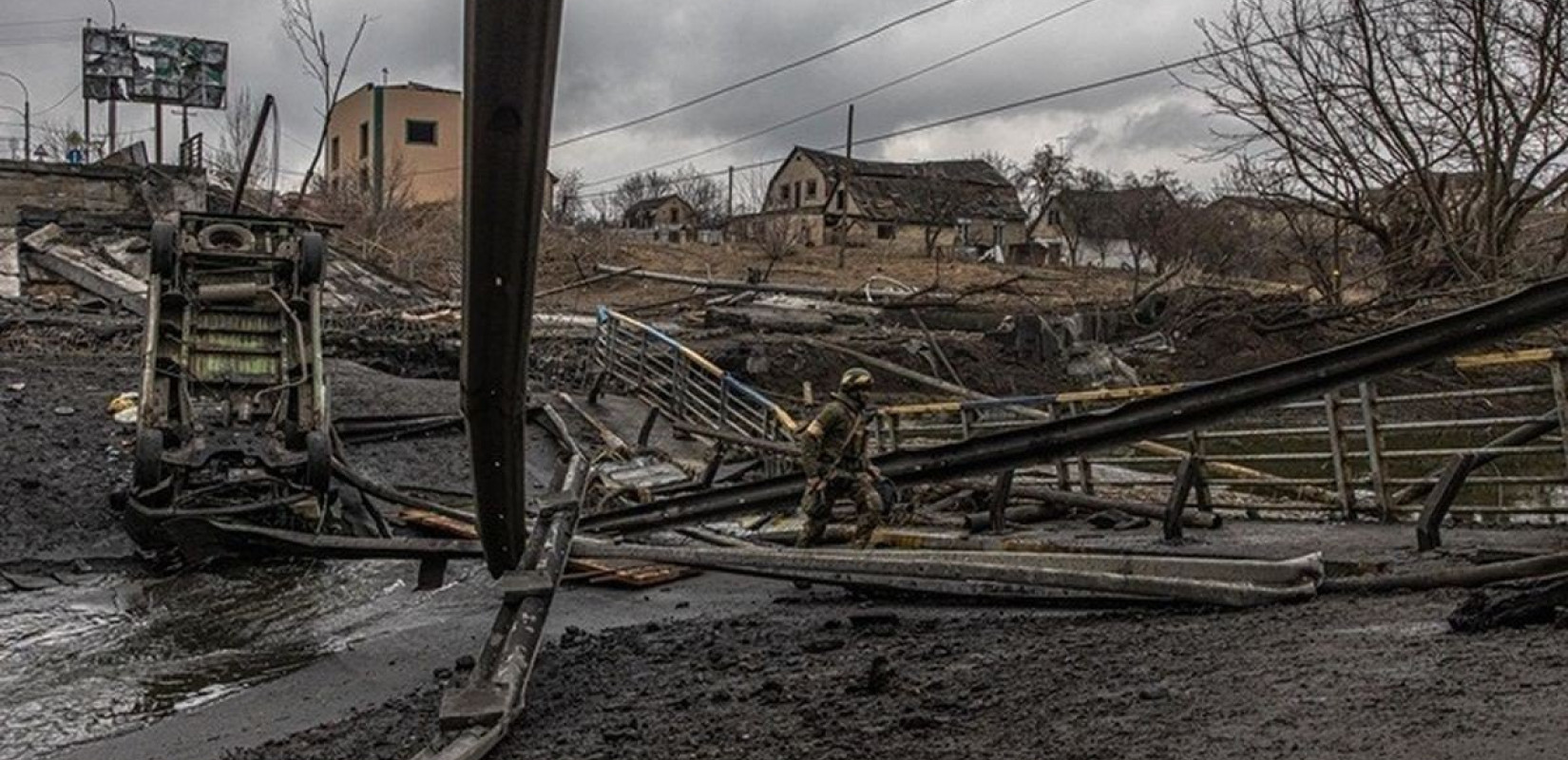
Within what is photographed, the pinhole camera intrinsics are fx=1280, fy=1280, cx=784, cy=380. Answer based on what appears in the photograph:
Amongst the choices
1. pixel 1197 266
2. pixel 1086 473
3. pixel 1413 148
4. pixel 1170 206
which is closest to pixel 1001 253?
pixel 1170 206

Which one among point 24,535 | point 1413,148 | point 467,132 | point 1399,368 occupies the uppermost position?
point 1413,148

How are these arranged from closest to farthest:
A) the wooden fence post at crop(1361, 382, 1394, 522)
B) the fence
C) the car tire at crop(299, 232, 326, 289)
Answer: the fence, the wooden fence post at crop(1361, 382, 1394, 522), the car tire at crop(299, 232, 326, 289)

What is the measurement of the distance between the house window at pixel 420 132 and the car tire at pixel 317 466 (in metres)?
49.4

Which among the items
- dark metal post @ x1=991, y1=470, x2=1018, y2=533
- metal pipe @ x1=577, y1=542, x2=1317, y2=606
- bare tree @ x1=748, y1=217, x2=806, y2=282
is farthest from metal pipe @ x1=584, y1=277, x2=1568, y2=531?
bare tree @ x1=748, y1=217, x2=806, y2=282

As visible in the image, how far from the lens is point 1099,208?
71562 millimetres

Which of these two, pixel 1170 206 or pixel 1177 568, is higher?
pixel 1170 206

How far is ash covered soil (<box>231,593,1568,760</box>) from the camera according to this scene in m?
3.90

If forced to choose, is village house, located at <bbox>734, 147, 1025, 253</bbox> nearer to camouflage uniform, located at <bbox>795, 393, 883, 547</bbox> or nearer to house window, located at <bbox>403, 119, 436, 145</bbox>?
house window, located at <bbox>403, 119, 436, 145</bbox>

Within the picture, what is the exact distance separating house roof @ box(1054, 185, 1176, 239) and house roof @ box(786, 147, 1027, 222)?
3831mm

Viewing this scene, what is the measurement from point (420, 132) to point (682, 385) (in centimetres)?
4382

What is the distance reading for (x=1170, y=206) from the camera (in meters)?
57.7

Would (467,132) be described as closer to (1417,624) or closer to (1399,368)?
(1399,368)

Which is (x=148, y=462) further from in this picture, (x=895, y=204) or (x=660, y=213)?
(x=660, y=213)

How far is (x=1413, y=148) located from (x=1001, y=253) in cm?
5022
